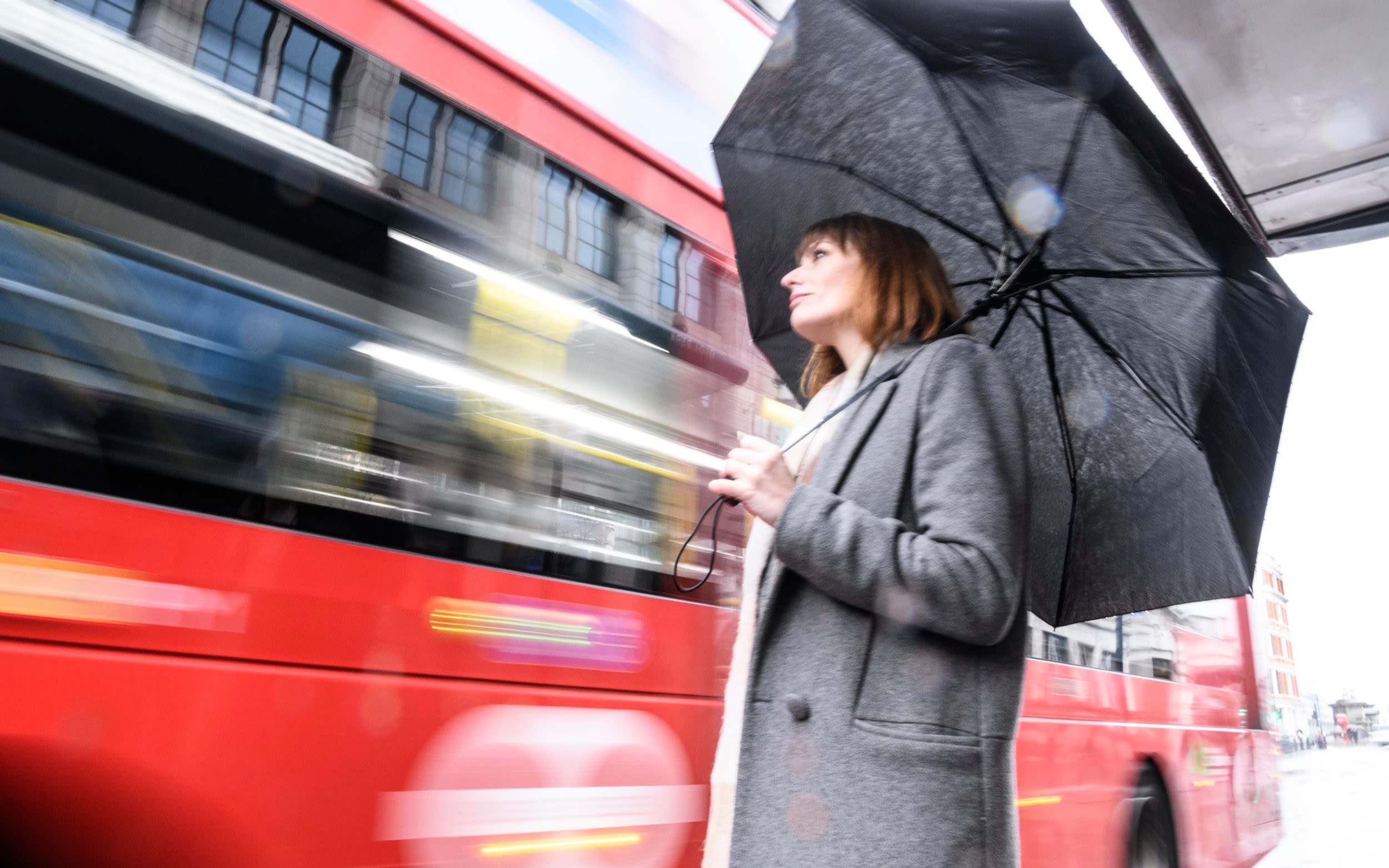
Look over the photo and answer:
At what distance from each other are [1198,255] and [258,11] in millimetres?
1929

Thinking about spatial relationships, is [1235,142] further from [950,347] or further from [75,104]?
[75,104]

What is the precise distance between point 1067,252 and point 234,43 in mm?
1724

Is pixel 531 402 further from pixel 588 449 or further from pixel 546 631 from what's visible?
pixel 546 631

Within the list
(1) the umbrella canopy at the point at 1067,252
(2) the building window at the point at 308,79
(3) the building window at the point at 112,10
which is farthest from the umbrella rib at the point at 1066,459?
(3) the building window at the point at 112,10

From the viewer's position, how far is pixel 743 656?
1.39 meters

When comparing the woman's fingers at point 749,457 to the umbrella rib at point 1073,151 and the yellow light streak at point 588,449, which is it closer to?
the umbrella rib at point 1073,151

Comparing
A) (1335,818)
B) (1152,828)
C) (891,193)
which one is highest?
(891,193)

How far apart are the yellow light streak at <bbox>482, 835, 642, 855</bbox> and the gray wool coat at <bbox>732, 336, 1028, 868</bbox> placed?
912mm

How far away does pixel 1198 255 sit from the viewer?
1697 mm

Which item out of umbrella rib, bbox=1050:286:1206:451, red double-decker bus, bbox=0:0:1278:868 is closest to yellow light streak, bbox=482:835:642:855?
red double-decker bus, bbox=0:0:1278:868

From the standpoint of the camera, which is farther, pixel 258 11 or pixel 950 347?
pixel 258 11

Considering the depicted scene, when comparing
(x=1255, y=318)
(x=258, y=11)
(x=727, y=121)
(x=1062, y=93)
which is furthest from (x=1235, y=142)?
(x=258, y=11)

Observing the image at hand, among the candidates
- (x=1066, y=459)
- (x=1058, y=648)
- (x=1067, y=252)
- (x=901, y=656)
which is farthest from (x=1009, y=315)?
(x=1058, y=648)

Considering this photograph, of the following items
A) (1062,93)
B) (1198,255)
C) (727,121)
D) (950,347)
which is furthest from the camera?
(727,121)
